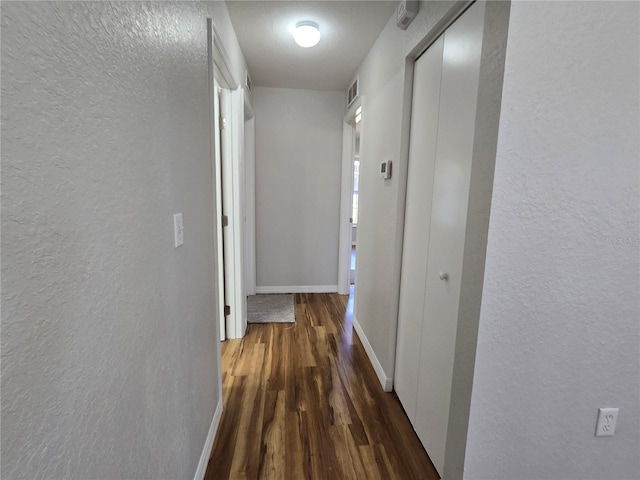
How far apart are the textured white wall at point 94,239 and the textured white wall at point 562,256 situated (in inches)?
41.5

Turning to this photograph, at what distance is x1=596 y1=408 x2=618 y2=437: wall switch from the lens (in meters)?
1.21

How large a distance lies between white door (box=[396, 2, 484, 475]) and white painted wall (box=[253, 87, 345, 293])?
1953 mm

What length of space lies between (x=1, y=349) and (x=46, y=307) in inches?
3.6

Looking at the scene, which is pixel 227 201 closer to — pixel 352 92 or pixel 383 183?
pixel 383 183

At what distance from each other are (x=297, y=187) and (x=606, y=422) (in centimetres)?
309

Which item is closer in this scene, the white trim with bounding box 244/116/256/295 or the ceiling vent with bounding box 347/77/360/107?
the ceiling vent with bounding box 347/77/360/107

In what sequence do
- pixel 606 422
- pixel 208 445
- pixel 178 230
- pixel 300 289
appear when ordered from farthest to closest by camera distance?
pixel 300 289
pixel 208 445
pixel 606 422
pixel 178 230

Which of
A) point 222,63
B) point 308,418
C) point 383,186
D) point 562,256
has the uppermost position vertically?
point 222,63

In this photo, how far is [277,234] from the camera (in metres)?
3.68

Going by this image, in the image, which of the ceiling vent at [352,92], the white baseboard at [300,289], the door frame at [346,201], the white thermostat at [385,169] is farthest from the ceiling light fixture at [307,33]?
the white baseboard at [300,289]

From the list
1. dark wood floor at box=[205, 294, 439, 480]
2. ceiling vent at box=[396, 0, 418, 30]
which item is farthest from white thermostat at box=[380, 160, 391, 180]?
dark wood floor at box=[205, 294, 439, 480]

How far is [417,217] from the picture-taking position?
1.67 meters

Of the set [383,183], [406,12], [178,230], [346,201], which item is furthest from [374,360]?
[406,12]

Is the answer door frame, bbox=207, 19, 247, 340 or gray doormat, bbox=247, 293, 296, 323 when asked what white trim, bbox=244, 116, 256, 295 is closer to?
gray doormat, bbox=247, 293, 296, 323
